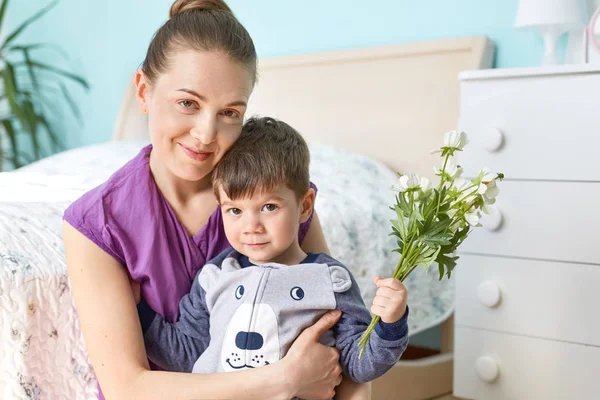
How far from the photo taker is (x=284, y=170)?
3.92 feet

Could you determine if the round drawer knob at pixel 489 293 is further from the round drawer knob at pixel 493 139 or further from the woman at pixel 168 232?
the woman at pixel 168 232

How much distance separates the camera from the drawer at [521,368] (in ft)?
5.85

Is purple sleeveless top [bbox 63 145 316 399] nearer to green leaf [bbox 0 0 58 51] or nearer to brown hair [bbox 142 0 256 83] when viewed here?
brown hair [bbox 142 0 256 83]

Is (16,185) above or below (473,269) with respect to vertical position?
above

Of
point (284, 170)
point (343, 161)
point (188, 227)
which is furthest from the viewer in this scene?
point (343, 161)

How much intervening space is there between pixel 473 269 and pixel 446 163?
3.15 feet

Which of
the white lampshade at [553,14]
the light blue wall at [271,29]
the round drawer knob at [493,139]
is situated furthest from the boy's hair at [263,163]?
the light blue wall at [271,29]

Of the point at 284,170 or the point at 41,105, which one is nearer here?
the point at 284,170

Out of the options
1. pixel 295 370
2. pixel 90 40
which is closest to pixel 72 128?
pixel 90 40

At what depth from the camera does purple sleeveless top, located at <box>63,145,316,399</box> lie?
3.96 feet

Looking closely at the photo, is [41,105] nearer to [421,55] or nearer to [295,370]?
[421,55]

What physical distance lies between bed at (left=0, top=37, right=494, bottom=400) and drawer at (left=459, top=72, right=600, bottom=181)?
0.32 meters

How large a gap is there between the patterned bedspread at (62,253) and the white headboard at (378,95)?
186mm

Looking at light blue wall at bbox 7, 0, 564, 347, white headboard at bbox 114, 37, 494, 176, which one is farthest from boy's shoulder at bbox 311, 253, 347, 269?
light blue wall at bbox 7, 0, 564, 347
